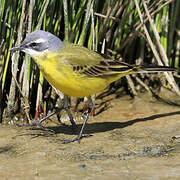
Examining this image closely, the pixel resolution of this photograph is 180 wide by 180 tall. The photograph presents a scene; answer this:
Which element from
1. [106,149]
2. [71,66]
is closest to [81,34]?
[71,66]

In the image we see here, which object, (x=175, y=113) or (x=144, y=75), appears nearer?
(x=175, y=113)

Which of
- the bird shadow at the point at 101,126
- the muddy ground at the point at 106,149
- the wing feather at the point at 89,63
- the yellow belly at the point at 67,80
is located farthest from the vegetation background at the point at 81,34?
the yellow belly at the point at 67,80

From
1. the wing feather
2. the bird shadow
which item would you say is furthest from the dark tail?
the bird shadow

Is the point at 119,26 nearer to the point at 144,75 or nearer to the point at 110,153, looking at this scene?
the point at 144,75

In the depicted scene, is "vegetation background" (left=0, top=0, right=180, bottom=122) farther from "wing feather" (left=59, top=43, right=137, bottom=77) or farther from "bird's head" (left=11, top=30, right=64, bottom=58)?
"bird's head" (left=11, top=30, right=64, bottom=58)

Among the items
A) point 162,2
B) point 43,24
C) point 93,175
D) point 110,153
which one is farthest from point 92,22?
point 93,175

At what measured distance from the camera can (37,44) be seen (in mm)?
4961

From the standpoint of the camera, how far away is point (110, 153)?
4.79m

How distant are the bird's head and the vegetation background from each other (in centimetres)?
86

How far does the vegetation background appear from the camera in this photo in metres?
5.99

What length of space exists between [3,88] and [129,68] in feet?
7.24

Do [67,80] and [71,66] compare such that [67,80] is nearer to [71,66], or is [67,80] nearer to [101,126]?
[71,66]

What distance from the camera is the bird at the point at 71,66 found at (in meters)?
4.96

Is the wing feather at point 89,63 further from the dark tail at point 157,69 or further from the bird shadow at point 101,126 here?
the bird shadow at point 101,126
